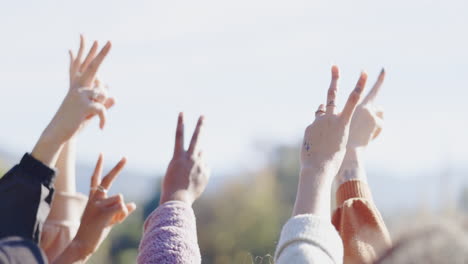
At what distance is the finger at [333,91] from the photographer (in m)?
2.54

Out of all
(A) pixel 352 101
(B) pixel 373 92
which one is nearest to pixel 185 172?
(A) pixel 352 101

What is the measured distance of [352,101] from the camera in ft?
8.17

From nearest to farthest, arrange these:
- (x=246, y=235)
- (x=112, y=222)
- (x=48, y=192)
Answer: (x=48, y=192)
(x=112, y=222)
(x=246, y=235)

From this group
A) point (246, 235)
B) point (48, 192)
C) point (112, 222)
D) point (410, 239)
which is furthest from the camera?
point (246, 235)

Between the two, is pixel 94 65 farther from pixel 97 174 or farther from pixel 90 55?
pixel 97 174

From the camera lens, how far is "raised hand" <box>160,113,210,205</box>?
2.84 meters

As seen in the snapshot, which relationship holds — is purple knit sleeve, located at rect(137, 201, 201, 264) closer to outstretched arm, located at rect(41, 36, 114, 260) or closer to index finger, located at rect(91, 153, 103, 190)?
index finger, located at rect(91, 153, 103, 190)

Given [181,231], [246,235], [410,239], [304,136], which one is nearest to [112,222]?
[181,231]

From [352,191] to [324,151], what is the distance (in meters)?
0.45

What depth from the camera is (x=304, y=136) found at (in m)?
2.55

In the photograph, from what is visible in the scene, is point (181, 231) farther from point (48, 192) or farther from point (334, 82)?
point (334, 82)

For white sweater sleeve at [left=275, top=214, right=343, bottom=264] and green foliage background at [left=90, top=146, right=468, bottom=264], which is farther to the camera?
green foliage background at [left=90, top=146, right=468, bottom=264]

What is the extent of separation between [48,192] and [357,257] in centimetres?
85

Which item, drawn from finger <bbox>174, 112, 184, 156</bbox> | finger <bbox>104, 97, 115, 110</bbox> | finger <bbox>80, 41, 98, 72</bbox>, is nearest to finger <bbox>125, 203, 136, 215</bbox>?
finger <bbox>174, 112, 184, 156</bbox>
